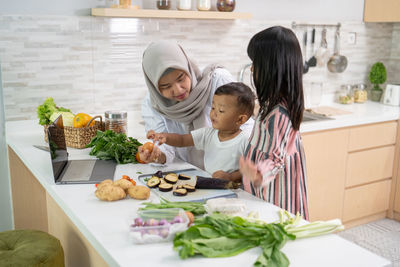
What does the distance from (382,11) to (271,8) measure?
3.24ft

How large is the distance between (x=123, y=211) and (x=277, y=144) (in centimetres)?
56

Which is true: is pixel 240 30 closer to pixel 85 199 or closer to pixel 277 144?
pixel 277 144

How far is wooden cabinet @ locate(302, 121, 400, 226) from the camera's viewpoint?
297 centimetres

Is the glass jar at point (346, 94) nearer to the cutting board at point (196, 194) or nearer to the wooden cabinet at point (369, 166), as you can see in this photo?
the wooden cabinet at point (369, 166)

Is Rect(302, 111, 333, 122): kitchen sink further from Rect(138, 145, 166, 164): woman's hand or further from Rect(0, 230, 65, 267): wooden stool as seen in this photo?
Rect(0, 230, 65, 267): wooden stool

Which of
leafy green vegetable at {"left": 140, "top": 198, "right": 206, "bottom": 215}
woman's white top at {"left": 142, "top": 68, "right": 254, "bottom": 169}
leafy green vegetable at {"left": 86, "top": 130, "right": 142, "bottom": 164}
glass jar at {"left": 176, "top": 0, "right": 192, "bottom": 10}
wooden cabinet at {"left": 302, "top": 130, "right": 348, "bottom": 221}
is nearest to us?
leafy green vegetable at {"left": 140, "top": 198, "right": 206, "bottom": 215}

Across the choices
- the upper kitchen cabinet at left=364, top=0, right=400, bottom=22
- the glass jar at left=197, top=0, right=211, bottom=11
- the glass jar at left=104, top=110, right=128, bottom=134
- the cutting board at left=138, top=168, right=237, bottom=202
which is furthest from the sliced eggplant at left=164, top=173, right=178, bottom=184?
the upper kitchen cabinet at left=364, top=0, right=400, bottom=22

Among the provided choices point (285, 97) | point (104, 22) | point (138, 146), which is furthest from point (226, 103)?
point (104, 22)

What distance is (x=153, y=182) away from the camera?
161cm

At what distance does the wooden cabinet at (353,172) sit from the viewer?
2973 millimetres

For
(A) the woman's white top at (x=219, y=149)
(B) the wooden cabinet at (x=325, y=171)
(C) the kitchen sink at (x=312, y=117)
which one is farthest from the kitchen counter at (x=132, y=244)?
(C) the kitchen sink at (x=312, y=117)

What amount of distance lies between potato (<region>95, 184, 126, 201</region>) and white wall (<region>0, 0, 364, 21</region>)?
4.77 ft

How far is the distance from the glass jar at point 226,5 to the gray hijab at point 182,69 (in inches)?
33.6

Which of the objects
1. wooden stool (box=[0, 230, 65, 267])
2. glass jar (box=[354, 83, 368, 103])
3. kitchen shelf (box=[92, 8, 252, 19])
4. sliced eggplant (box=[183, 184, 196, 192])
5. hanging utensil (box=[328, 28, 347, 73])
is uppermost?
kitchen shelf (box=[92, 8, 252, 19])
